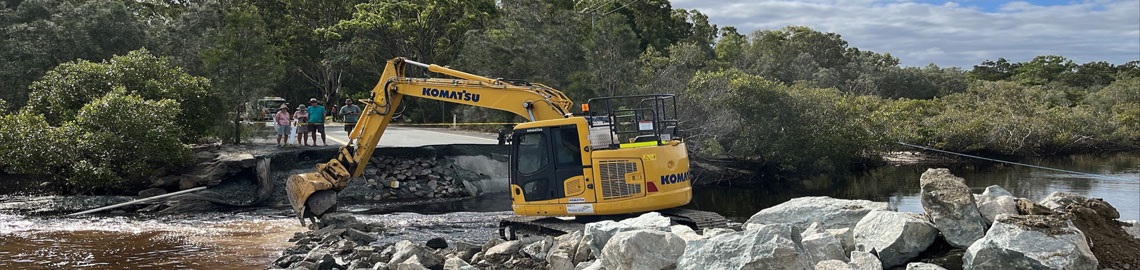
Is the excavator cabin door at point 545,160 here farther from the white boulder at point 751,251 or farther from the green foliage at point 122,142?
the green foliage at point 122,142

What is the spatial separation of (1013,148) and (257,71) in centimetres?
3076

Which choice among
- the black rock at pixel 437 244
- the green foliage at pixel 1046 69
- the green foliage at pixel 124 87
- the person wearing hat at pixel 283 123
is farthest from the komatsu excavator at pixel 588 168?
the green foliage at pixel 1046 69

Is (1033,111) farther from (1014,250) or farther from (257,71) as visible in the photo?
(1014,250)

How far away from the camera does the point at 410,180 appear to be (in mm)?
23625

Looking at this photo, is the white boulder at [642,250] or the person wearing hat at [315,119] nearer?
the white boulder at [642,250]

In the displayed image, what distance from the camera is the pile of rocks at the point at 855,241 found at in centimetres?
801

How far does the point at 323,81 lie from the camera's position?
53188 millimetres

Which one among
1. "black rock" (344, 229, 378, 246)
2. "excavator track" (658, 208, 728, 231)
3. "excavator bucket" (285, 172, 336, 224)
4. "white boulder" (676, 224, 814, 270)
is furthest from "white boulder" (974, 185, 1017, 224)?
"excavator bucket" (285, 172, 336, 224)

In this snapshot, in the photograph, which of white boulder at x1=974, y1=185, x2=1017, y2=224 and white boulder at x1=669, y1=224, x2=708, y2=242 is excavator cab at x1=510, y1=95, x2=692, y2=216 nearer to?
white boulder at x1=669, y1=224, x2=708, y2=242

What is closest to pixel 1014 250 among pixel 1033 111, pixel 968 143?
pixel 968 143

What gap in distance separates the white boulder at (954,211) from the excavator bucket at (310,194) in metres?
9.98

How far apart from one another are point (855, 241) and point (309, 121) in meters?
17.7

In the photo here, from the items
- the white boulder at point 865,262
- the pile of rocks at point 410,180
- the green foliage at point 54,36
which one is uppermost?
the green foliage at point 54,36

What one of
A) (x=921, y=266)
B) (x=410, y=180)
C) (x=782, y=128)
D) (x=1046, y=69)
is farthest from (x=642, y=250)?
(x=1046, y=69)
